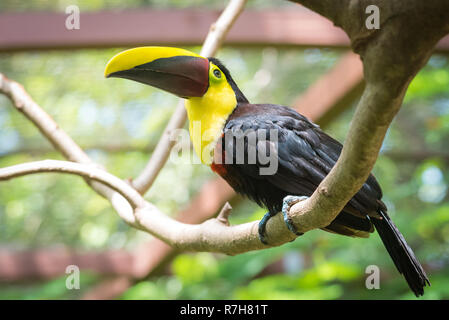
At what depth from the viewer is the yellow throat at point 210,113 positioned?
2.31 metres

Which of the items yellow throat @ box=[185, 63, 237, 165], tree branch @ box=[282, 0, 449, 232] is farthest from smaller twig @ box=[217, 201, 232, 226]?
tree branch @ box=[282, 0, 449, 232]

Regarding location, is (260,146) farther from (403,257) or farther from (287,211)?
(403,257)

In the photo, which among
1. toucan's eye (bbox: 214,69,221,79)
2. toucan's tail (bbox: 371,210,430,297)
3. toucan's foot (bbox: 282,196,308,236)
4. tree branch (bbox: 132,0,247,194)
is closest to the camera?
toucan's foot (bbox: 282,196,308,236)

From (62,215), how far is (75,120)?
3.16 feet

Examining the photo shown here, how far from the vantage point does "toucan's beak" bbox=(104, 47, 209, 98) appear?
2.14 metres

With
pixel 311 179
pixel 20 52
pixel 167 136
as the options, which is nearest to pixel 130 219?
pixel 167 136

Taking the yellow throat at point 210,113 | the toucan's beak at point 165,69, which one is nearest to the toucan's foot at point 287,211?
the yellow throat at point 210,113

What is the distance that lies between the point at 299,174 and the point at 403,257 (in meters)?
0.54

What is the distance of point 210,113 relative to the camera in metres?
2.38

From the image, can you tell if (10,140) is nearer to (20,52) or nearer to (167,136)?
(20,52)

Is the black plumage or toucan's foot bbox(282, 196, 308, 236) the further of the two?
the black plumage

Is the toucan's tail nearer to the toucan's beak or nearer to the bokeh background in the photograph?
the toucan's beak

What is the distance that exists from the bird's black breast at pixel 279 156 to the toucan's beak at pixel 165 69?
10.2 inches

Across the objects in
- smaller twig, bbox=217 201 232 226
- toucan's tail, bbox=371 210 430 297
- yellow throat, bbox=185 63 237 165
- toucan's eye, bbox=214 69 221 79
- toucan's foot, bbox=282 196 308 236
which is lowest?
toucan's tail, bbox=371 210 430 297
